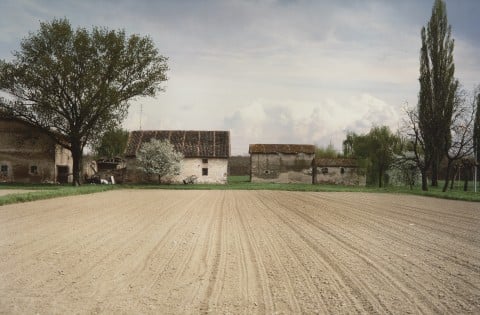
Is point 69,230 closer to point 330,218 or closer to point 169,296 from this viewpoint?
point 169,296

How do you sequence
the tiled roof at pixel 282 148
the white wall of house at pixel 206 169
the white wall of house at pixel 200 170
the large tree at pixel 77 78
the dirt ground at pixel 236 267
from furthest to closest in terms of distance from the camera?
the tiled roof at pixel 282 148 → the white wall of house at pixel 206 169 → the white wall of house at pixel 200 170 → the large tree at pixel 77 78 → the dirt ground at pixel 236 267

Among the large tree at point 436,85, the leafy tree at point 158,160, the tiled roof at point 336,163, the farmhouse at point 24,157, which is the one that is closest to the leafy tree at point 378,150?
the tiled roof at point 336,163

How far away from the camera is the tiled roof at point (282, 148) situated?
192 feet

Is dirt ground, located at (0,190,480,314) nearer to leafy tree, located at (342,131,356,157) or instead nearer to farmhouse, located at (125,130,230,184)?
farmhouse, located at (125,130,230,184)

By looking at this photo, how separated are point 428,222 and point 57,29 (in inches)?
1292

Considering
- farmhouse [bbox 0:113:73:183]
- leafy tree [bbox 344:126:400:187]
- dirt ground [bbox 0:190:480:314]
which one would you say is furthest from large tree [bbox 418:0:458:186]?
farmhouse [bbox 0:113:73:183]

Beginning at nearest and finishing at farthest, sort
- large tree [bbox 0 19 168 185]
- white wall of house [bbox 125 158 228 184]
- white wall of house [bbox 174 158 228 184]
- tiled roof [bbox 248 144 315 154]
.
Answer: large tree [bbox 0 19 168 185]
white wall of house [bbox 125 158 228 184]
white wall of house [bbox 174 158 228 184]
tiled roof [bbox 248 144 315 154]

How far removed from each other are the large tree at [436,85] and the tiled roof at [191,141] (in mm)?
21482

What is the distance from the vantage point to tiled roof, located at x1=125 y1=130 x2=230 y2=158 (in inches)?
2115

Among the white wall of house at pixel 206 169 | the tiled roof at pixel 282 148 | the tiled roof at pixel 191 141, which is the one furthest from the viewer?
the tiled roof at pixel 282 148

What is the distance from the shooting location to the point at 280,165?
58469mm

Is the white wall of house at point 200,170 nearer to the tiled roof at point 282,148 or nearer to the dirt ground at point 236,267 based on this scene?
the tiled roof at point 282,148

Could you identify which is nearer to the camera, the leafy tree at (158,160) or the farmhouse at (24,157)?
the farmhouse at (24,157)

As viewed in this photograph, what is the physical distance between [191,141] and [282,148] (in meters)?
11.7
